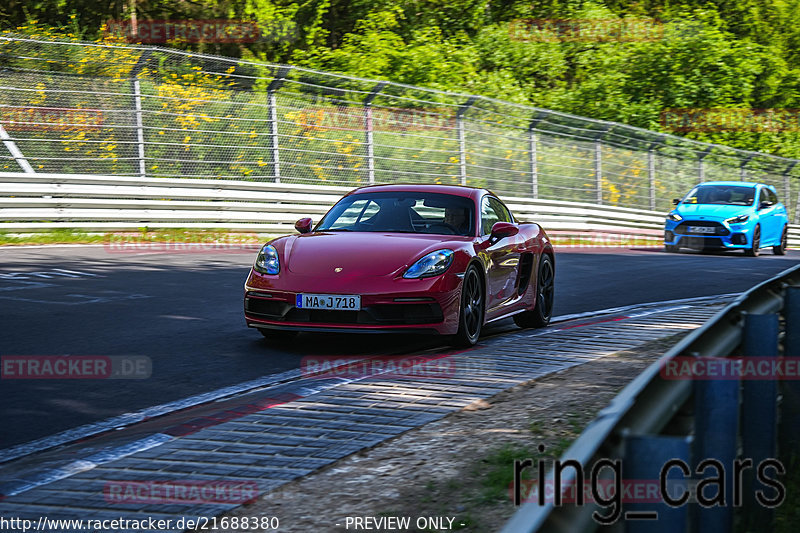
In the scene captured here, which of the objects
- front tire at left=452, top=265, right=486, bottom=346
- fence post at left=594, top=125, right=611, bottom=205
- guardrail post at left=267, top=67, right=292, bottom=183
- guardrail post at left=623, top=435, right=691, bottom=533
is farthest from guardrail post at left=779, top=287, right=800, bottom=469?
fence post at left=594, top=125, right=611, bottom=205

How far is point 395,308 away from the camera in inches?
311

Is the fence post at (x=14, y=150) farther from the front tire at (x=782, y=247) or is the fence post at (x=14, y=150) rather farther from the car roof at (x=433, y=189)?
the front tire at (x=782, y=247)

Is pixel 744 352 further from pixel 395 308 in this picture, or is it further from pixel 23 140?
pixel 23 140

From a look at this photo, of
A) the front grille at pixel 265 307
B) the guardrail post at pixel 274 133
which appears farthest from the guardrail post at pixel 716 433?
the guardrail post at pixel 274 133

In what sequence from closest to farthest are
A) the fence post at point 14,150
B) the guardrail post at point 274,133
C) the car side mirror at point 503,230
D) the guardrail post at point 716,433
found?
the guardrail post at point 716,433 < the car side mirror at point 503,230 < the fence post at point 14,150 < the guardrail post at point 274,133

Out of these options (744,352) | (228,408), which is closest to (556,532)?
(744,352)

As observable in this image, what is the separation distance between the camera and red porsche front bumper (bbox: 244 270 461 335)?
308 inches

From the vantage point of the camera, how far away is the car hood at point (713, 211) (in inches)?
893

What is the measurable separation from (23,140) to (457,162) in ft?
32.2

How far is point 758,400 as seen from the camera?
4.18 meters

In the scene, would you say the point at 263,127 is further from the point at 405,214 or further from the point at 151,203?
the point at 405,214

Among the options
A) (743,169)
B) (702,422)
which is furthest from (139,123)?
(743,169)

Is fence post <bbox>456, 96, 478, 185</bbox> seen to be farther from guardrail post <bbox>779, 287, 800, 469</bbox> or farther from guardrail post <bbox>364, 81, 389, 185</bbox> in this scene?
guardrail post <bbox>779, 287, 800, 469</bbox>

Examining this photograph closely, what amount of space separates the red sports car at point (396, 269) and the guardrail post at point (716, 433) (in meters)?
4.70
